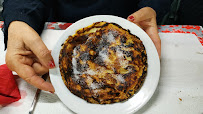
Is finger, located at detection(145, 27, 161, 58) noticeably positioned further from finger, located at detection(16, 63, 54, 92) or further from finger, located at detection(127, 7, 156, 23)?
finger, located at detection(16, 63, 54, 92)

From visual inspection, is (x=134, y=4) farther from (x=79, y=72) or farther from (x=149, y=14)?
(x=79, y=72)

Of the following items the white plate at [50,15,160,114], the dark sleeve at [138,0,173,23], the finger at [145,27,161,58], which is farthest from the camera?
the dark sleeve at [138,0,173,23]

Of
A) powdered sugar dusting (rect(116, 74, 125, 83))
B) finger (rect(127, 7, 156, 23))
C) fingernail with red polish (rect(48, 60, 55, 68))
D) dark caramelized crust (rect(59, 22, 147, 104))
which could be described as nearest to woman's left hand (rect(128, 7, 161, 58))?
finger (rect(127, 7, 156, 23))

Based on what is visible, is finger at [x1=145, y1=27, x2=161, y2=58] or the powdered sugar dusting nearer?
the powdered sugar dusting

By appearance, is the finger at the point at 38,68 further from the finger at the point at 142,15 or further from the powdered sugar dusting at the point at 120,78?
the finger at the point at 142,15

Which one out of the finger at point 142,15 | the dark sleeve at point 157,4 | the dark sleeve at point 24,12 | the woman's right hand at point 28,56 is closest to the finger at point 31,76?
the woman's right hand at point 28,56

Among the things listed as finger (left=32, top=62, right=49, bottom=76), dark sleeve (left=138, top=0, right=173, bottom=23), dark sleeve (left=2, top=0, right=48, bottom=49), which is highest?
dark sleeve (left=2, top=0, right=48, bottom=49)
